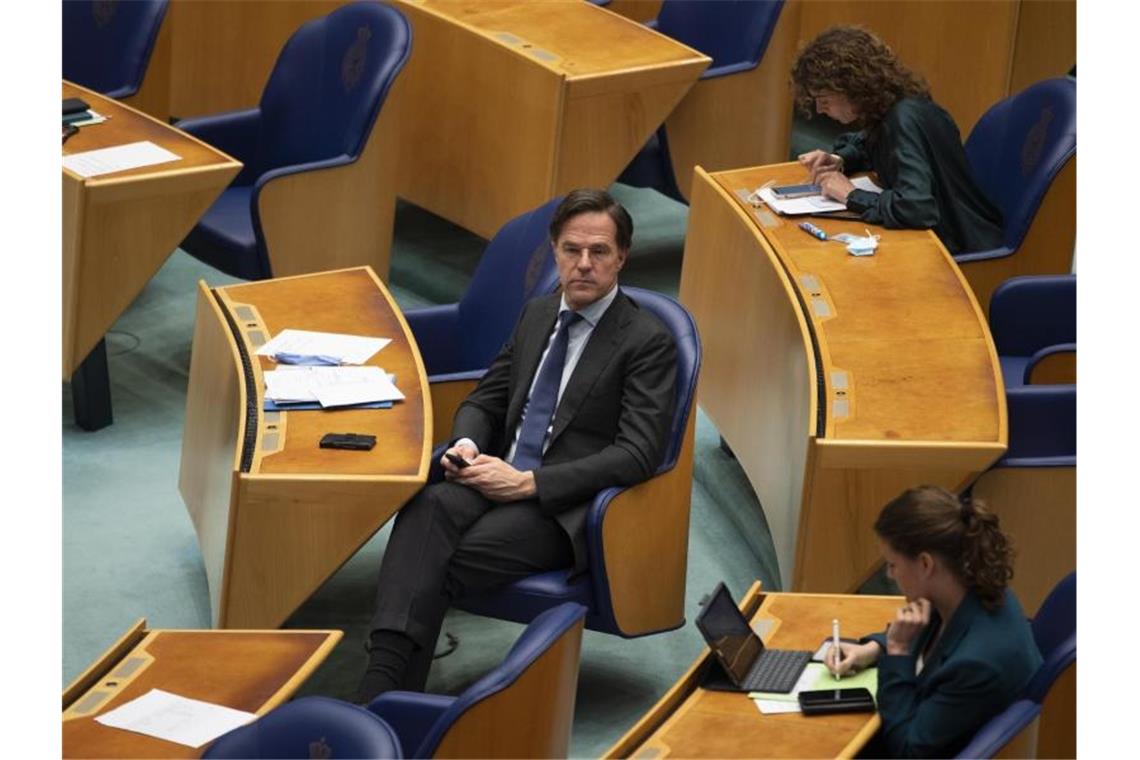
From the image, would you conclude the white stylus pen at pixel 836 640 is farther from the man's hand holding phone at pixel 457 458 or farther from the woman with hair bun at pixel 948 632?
the man's hand holding phone at pixel 457 458

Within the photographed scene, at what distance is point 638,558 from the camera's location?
4.86 metres

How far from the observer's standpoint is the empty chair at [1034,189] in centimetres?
590

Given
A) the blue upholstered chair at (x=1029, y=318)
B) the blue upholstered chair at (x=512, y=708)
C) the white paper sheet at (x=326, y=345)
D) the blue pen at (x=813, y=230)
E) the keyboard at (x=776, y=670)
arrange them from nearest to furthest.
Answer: the blue upholstered chair at (x=512, y=708) < the keyboard at (x=776, y=670) < the white paper sheet at (x=326, y=345) < the blue upholstered chair at (x=1029, y=318) < the blue pen at (x=813, y=230)

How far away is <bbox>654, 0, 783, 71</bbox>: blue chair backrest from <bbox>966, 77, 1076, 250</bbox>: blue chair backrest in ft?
4.18

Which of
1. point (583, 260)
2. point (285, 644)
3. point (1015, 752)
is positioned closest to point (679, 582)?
point (583, 260)

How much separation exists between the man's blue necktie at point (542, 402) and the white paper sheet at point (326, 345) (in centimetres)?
47

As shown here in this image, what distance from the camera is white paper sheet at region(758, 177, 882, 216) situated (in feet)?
19.7

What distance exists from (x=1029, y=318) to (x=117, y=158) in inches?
106

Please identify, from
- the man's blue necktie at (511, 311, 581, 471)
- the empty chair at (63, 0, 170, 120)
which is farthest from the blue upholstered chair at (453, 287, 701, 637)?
the empty chair at (63, 0, 170, 120)

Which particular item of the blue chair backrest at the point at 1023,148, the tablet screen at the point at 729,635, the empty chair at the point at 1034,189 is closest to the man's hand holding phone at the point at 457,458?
the tablet screen at the point at 729,635

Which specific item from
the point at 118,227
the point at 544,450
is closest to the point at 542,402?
the point at 544,450

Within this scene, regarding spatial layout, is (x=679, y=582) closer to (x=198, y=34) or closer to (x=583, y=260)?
(x=583, y=260)

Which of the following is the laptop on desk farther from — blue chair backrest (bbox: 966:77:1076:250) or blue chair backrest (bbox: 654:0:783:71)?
blue chair backrest (bbox: 654:0:783:71)

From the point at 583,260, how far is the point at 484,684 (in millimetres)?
1575
